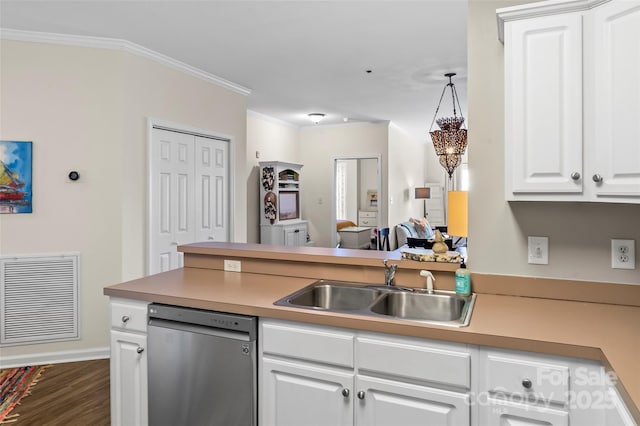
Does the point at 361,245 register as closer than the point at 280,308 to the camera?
No

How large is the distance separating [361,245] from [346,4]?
253 inches

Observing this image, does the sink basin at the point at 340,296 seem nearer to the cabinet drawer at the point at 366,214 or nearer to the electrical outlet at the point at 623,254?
the electrical outlet at the point at 623,254

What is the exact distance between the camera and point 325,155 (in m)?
7.66

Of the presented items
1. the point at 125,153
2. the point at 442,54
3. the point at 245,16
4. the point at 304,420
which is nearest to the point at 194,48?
Answer: the point at 245,16

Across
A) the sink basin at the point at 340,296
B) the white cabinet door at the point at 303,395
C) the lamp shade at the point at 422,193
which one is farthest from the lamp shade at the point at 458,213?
the lamp shade at the point at 422,193

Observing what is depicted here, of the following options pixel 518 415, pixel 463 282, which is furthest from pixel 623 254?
pixel 518 415

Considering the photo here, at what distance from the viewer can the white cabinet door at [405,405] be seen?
4.88 ft

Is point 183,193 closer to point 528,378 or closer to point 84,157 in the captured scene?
point 84,157

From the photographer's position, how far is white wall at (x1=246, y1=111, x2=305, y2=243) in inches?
247

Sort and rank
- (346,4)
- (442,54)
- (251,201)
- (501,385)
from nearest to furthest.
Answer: (501,385), (346,4), (442,54), (251,201)

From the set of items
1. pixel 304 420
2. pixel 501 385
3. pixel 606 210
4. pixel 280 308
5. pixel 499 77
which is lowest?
→ pixel 304 420

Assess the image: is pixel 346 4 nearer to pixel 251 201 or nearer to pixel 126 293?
pixel 126 293

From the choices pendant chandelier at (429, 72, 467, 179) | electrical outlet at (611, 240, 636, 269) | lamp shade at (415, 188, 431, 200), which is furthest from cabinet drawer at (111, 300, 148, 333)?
lamp shade at (415, 188, 431, 200)

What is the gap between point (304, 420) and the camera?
1724mm
